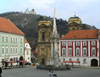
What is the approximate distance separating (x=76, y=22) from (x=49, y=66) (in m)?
30.1

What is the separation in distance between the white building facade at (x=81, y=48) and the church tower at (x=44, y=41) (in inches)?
405

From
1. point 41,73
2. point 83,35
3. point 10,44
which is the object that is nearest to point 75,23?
point 83,35

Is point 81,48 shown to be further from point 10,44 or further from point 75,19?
point 10,44

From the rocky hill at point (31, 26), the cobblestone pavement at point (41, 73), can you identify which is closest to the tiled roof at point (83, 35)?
the cobblestone pavement at point (41, 73)

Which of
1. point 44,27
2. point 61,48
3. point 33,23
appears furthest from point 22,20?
point 61,48

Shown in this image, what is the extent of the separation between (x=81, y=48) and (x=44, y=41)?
15.5 meters

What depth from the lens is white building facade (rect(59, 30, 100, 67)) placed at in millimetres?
56031

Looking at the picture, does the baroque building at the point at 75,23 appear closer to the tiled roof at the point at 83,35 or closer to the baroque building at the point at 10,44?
the tiled roof at the point at 83,35

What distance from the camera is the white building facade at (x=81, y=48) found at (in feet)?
184

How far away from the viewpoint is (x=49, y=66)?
4216cm

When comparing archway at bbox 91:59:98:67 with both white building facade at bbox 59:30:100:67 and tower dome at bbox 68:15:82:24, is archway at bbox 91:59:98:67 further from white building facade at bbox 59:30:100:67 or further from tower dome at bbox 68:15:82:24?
tower dome at bbox 68:15:82:24

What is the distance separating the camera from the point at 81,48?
57094 millimetres

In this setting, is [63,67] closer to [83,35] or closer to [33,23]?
[83,35]

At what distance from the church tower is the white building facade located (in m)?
10.3
